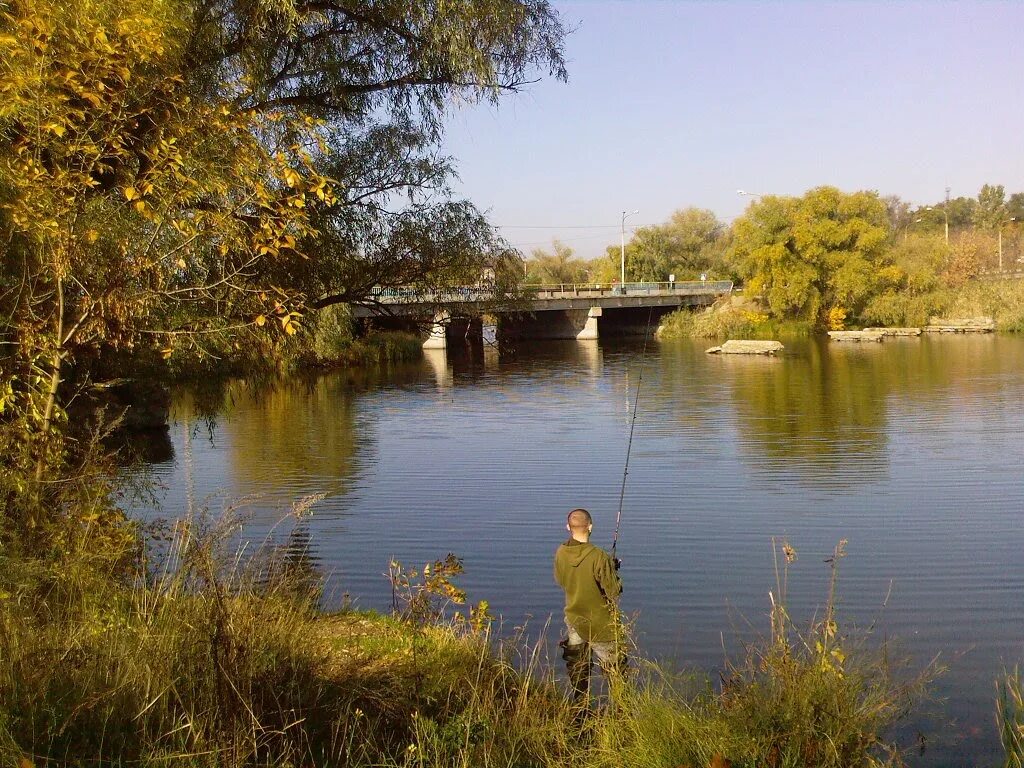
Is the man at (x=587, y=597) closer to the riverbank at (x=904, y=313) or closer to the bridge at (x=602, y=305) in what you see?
the bridge at (x=602, y=305)

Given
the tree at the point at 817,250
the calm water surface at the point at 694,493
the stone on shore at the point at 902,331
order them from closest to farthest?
the calm water surface at the point at 694,493 → the stone on shore at the point at 902,331 → the tree at the point at 817,250

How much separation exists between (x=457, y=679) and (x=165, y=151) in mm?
3423

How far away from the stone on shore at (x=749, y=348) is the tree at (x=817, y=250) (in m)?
10.1

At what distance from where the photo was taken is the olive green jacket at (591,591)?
5812 mm

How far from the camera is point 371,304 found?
11.1m

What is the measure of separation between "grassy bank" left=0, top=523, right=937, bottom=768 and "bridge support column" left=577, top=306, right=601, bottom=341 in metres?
56.7

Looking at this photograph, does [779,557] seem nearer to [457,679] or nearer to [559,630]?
[559,630]

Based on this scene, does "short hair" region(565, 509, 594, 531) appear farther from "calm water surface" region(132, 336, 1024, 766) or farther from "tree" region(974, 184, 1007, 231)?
"tree" region(974, 184, 1007, 231)

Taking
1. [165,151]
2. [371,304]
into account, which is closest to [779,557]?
[371,304]

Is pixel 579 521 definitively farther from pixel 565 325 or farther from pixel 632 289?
pixel 565 325

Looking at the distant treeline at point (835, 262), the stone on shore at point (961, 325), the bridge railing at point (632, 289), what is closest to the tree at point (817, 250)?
the distant treeline at point (835, 262)

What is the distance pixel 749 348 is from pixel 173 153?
41027mm

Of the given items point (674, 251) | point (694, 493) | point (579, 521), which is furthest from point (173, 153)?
point (674, 251)

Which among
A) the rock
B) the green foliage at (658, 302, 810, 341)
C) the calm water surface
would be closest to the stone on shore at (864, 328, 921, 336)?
the rock
